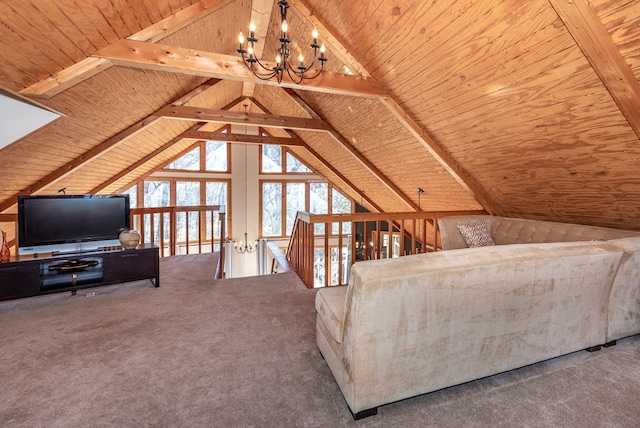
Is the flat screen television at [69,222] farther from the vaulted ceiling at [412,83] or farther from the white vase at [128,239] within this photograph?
the vaulted ceiling at [412,83]

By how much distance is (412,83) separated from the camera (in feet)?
10.4

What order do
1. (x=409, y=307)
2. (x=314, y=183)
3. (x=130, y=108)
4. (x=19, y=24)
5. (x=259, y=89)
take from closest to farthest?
(x=409, y=307)
(x=19, y=24)
(x=130, y=108)
(x=259, y=89)
(x=314, y=183)

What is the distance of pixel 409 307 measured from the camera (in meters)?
1.38

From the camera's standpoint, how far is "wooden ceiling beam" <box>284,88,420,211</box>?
5.55 m

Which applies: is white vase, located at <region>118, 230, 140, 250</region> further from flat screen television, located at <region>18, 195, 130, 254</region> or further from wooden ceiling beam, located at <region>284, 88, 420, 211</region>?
wooden ceiling beam, located at <region>284, 88, 420, 211</region>

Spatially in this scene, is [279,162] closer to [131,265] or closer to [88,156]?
[88,156]

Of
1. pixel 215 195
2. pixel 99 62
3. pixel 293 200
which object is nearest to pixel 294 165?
pixel 293 200

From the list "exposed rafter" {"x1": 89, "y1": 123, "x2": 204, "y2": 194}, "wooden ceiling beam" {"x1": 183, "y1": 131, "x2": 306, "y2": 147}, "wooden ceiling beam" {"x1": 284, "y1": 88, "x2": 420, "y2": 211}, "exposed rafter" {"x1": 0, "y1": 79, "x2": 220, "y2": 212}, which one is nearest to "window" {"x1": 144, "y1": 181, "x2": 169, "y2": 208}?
"exposed rafter" {"x1": 89, "y1": 123, "x2": 204, "y2": 194}

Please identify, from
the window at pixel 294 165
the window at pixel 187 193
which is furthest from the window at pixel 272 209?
the window at pixel 187 193

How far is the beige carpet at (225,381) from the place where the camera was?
4.68ft

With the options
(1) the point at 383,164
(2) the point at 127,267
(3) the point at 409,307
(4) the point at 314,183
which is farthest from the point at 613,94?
(4) the point at 314,183

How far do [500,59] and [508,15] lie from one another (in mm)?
362

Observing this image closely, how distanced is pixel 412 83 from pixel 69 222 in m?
3.84

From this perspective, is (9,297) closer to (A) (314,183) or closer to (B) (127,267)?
(B) (127,267)
